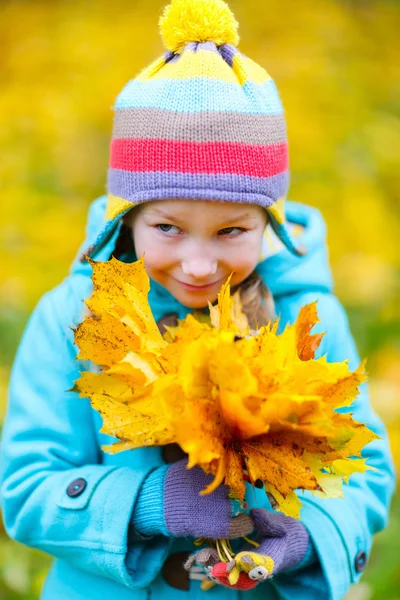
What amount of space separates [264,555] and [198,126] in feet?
2.71

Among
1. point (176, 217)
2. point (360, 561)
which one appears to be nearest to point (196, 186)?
point (176, 217)


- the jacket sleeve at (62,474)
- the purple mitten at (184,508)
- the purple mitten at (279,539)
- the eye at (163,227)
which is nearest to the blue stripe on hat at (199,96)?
the eye at (163,227)

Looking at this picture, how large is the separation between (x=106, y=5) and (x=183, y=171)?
5.51m

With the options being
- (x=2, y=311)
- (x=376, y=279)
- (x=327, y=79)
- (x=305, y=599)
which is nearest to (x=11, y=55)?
(x=327, y=79)

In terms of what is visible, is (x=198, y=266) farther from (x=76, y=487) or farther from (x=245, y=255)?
(x=76, y=487)

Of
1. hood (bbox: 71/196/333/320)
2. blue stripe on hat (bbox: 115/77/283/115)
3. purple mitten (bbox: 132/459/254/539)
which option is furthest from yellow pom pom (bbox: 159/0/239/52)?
purple mitten (bbox: 132/459/254/539)

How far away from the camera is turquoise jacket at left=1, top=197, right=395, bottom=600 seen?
1650mm

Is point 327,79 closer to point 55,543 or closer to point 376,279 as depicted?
point 376,279

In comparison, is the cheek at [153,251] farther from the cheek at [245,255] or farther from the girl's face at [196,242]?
the cheek at [245,255]

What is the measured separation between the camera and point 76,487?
167 cm

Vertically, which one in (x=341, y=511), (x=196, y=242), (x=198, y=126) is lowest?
(x=341, y=511)

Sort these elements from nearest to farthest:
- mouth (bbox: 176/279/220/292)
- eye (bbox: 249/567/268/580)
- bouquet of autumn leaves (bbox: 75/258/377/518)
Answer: bouquet of autumn leaves (bbox: 75/258/377/518)
eye (bbox: 249/567/268/580)
mouth (bbox: 176/279/220/292)

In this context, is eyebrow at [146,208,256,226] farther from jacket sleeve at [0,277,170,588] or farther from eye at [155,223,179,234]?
jacket sleeve at [0,277,170,588]

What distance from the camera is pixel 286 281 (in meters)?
1.90
